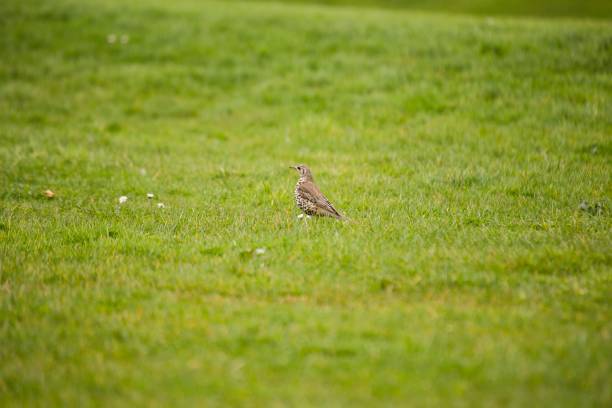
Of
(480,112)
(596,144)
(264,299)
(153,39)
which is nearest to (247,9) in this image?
Answer: (153,39)

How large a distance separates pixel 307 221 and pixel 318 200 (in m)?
0.37

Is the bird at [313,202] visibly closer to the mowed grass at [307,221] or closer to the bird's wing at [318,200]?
the bird's wing at [318,200]

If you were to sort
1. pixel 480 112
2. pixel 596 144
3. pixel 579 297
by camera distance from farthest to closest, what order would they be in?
pixel 480 112
pixel 596 144
pixel 579 297

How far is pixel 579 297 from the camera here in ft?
22.3

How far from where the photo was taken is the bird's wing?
9.48 m

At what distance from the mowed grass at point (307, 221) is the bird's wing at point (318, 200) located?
11.0 inches

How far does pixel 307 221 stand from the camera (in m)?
9.46

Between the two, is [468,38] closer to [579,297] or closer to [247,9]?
[247,9]

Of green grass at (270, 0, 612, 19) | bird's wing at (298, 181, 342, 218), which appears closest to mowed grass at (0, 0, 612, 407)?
bird's wing at (298, 181, 342, 218)

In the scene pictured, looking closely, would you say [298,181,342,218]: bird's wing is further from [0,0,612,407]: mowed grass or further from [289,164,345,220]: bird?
[0,0,612,407]: mowed grass

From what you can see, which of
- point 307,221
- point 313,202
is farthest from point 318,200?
point 307,221

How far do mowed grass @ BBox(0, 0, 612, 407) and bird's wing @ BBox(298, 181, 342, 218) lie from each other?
279mm

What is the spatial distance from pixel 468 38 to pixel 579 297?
46.7 ft

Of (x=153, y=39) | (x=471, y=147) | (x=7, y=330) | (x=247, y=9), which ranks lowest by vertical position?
(x=7, y=330)
